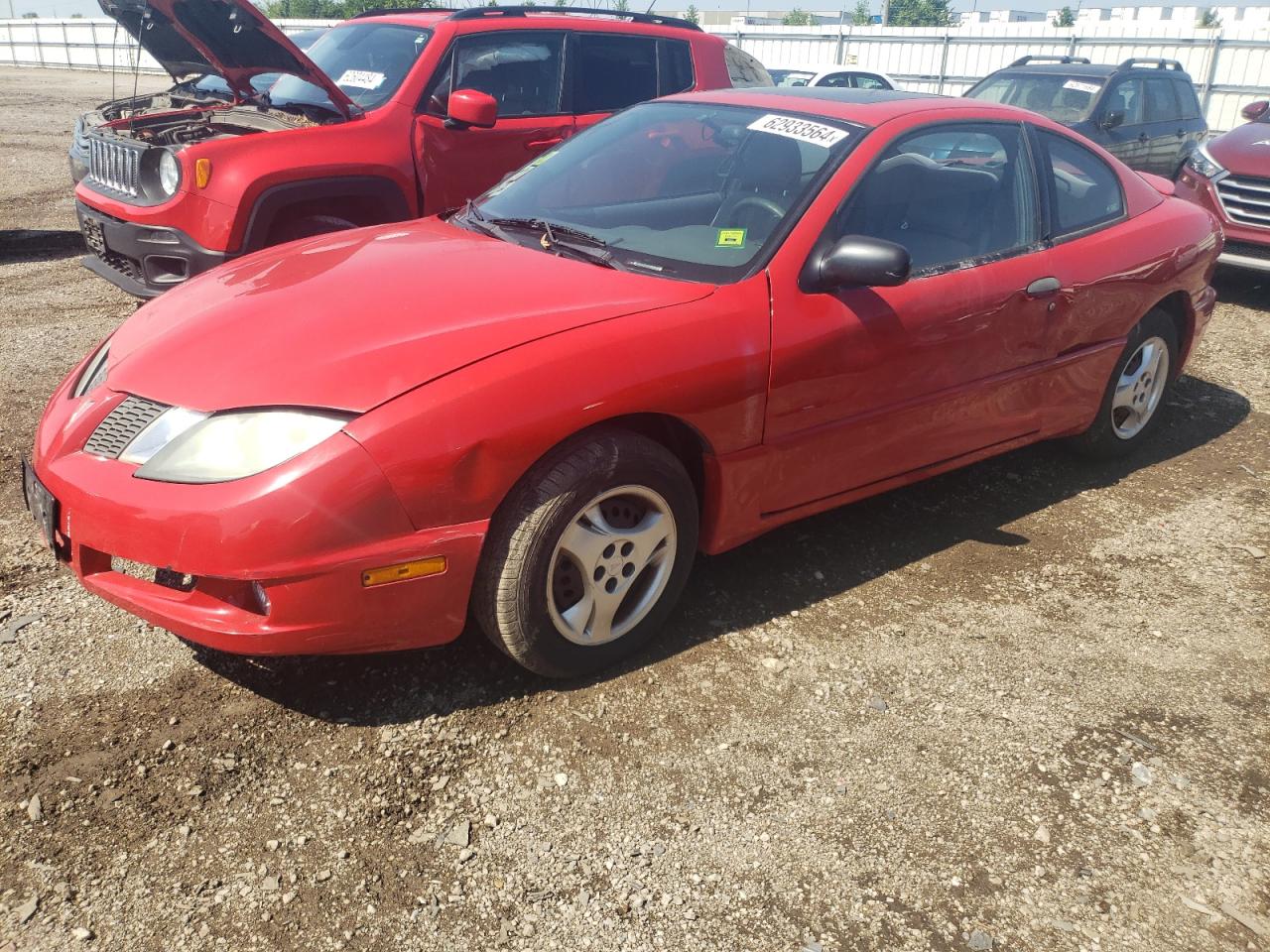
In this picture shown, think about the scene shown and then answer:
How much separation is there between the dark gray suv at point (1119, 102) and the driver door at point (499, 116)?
5.46 metres

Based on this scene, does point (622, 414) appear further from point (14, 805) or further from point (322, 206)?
point (322, 206)

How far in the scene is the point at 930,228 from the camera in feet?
12.2

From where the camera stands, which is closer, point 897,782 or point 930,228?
point 897,782

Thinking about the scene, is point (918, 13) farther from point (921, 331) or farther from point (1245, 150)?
point (921, 331)

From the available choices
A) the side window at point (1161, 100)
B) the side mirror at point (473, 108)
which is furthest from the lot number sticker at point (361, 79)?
the side window at point (1161, 100)

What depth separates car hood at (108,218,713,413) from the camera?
8.73ft

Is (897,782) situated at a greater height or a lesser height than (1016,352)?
lesser

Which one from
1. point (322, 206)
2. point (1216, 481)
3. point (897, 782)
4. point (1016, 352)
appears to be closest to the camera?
point (897, 782)

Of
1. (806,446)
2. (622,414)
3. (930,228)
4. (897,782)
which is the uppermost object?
(930,228)

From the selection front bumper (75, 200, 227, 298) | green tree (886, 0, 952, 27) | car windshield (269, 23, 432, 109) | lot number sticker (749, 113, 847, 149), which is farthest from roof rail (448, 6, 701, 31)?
green tree (886, 0, 952, 27)

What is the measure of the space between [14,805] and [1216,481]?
484 centimetres

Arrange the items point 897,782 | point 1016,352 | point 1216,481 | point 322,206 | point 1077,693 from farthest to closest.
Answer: point 322,206 < point 1216,481 < point 1016,352 < point 1077,693 < point 897,782

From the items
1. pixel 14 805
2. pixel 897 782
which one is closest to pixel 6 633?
pixel 14 805

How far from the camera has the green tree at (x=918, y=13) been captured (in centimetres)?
7525
